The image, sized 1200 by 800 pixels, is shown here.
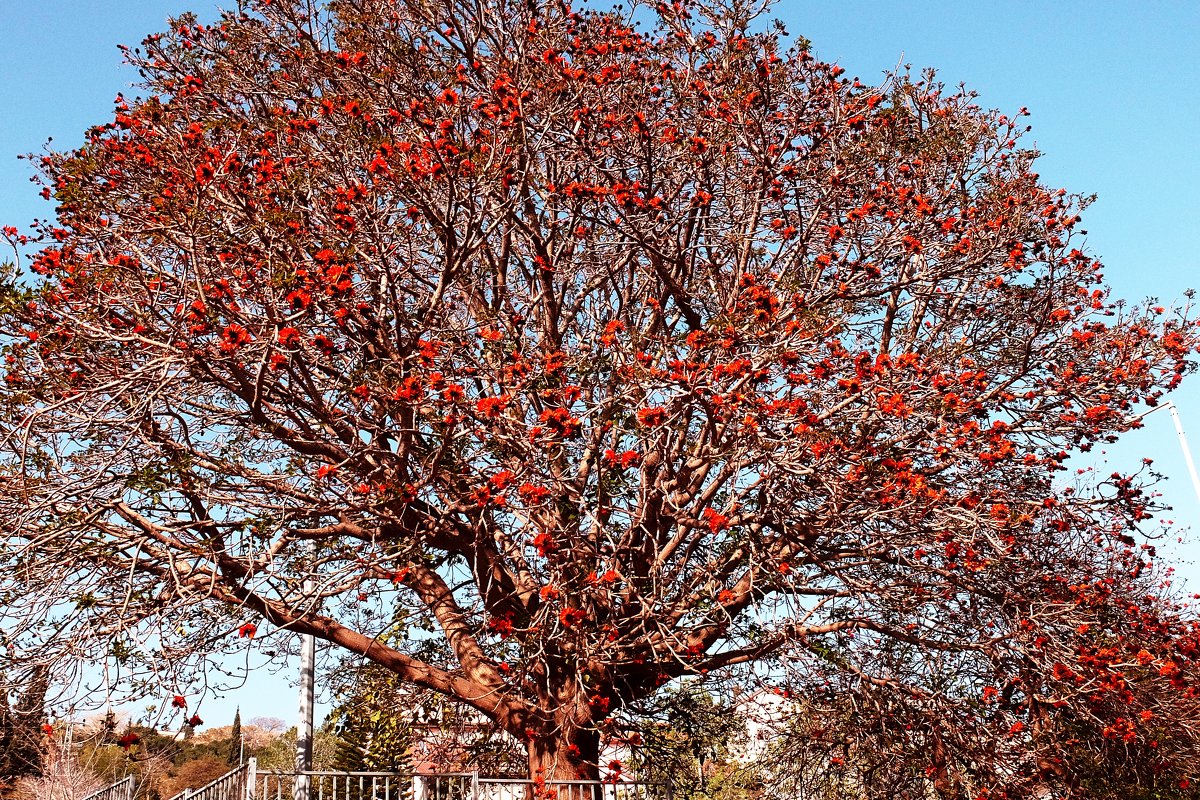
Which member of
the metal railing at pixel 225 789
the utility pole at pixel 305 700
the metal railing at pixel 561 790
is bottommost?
the metal railing at pixel 561 790

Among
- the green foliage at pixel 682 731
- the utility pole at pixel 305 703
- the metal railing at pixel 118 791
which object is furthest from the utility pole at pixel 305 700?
the metal railing at pixel 118 791

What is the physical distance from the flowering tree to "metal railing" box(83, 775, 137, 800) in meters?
5.10

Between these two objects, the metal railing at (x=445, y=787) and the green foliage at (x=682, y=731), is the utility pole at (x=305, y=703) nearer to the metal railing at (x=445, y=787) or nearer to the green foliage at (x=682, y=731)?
the metal railing at (x=445, y=787)

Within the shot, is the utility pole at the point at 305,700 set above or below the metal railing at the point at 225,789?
above

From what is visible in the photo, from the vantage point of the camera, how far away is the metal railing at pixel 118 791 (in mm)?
10484

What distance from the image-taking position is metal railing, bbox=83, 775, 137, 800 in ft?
34.4

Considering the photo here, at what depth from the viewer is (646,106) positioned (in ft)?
26.7

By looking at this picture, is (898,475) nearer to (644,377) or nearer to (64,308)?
(644,377)

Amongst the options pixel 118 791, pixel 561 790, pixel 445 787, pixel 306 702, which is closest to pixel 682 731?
pixel 561 790

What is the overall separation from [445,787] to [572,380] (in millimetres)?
3874

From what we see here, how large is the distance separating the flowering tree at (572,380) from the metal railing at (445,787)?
19 centimetres

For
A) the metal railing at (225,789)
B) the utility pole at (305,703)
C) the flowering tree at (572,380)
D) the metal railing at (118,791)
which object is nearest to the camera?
the flowering tree at (572,380)

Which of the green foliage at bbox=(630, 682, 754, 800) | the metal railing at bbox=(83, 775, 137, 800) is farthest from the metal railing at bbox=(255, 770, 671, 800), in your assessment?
the metal railing at bbox=(83, 775, 137, 800)

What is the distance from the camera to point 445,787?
802 cm
